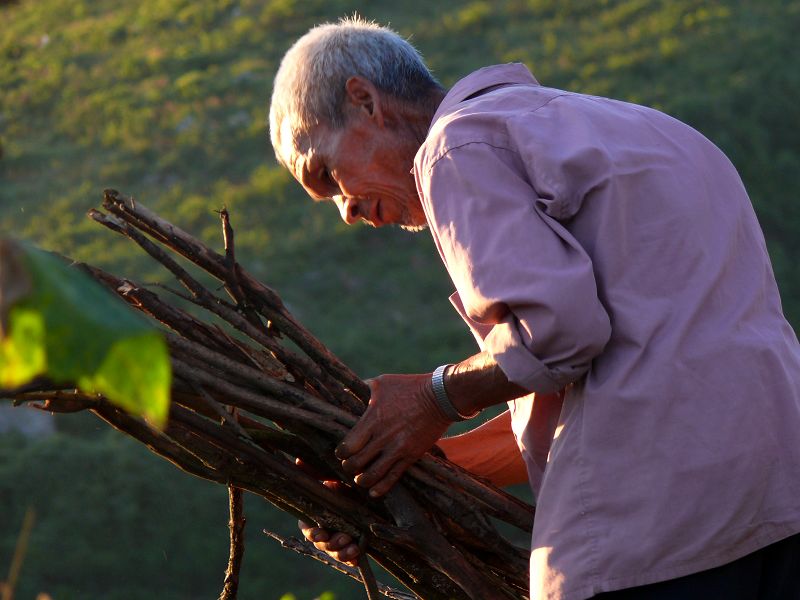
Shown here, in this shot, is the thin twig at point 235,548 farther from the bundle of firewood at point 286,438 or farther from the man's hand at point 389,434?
the man's hand at point 389,434

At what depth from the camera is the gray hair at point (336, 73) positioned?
2.09 meters

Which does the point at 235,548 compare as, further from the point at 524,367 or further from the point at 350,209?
the point at 524,367

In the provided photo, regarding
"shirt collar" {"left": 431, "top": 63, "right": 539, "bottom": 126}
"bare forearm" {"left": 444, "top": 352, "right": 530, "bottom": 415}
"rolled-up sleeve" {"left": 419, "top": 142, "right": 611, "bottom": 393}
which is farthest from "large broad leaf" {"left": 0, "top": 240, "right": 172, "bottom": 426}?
"shirt collar" {"left": 431, "top": 63, "right": 539, "bottom": 126}

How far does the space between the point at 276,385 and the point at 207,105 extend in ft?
29.5

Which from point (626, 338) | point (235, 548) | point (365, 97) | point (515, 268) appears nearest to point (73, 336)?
point (515, 268)

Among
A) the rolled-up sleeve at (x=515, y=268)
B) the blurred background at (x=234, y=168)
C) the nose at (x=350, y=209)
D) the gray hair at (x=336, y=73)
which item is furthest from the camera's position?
the blurred background at (x=234, y=168)

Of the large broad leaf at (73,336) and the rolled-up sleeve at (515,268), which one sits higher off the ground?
the large broad leaf at (73,336)

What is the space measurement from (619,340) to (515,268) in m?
0.20

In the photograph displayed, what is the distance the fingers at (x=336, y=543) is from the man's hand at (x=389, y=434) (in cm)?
14

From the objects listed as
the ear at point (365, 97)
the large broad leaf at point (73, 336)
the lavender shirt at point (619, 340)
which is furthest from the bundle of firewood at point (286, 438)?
the large broad leaf at point (73, 336)

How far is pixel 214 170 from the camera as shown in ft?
32.6

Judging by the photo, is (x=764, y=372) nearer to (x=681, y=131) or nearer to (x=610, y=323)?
(x=610, y=323)

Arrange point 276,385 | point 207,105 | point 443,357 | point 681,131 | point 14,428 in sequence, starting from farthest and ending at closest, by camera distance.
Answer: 1. point 207,105
2. point 443,357
3. point 14,428
4. point 276,385
5. point 681,131

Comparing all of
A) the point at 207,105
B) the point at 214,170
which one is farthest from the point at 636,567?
the point at 207,105
